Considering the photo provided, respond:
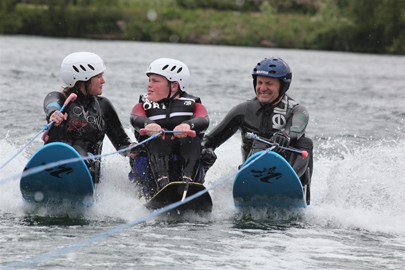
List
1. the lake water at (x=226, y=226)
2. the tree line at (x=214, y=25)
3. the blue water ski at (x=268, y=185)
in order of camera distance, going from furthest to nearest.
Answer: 1. the tree line at (x=214, y=25)
2. the blue water ski at (x=268, y=185)
3. the lake water at (x=226, y=226)

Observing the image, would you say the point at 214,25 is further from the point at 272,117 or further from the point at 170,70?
the point at 170,70

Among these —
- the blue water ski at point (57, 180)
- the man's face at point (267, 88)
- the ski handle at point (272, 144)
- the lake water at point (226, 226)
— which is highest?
the man's face at point (267, 88)

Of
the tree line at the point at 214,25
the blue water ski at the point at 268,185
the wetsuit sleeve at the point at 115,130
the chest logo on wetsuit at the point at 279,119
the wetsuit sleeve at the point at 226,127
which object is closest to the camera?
the blue water ski at the point at 268,185

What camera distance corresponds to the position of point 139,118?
343 inches

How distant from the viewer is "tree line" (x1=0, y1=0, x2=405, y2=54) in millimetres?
67062

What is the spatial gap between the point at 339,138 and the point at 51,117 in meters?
8.05

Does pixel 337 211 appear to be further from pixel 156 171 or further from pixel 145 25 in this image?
pixel 145 25

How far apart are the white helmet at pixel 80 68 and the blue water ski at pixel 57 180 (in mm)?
1083

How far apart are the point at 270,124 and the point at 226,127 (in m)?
0.51

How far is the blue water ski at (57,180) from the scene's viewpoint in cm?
805

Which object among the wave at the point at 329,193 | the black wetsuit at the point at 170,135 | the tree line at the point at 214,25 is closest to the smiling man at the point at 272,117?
the black wetsuit at the point at 170,135

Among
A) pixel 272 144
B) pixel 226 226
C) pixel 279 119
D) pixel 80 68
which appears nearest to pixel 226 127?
pixel 279 119

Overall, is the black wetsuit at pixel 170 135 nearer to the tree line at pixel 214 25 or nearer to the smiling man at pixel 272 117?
the smiling man at pixel 272 117

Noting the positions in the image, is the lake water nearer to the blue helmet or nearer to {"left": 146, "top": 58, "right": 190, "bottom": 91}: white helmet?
{"left": 146, "top": 58, "right": 190, "bottom": 91}: white helmet
